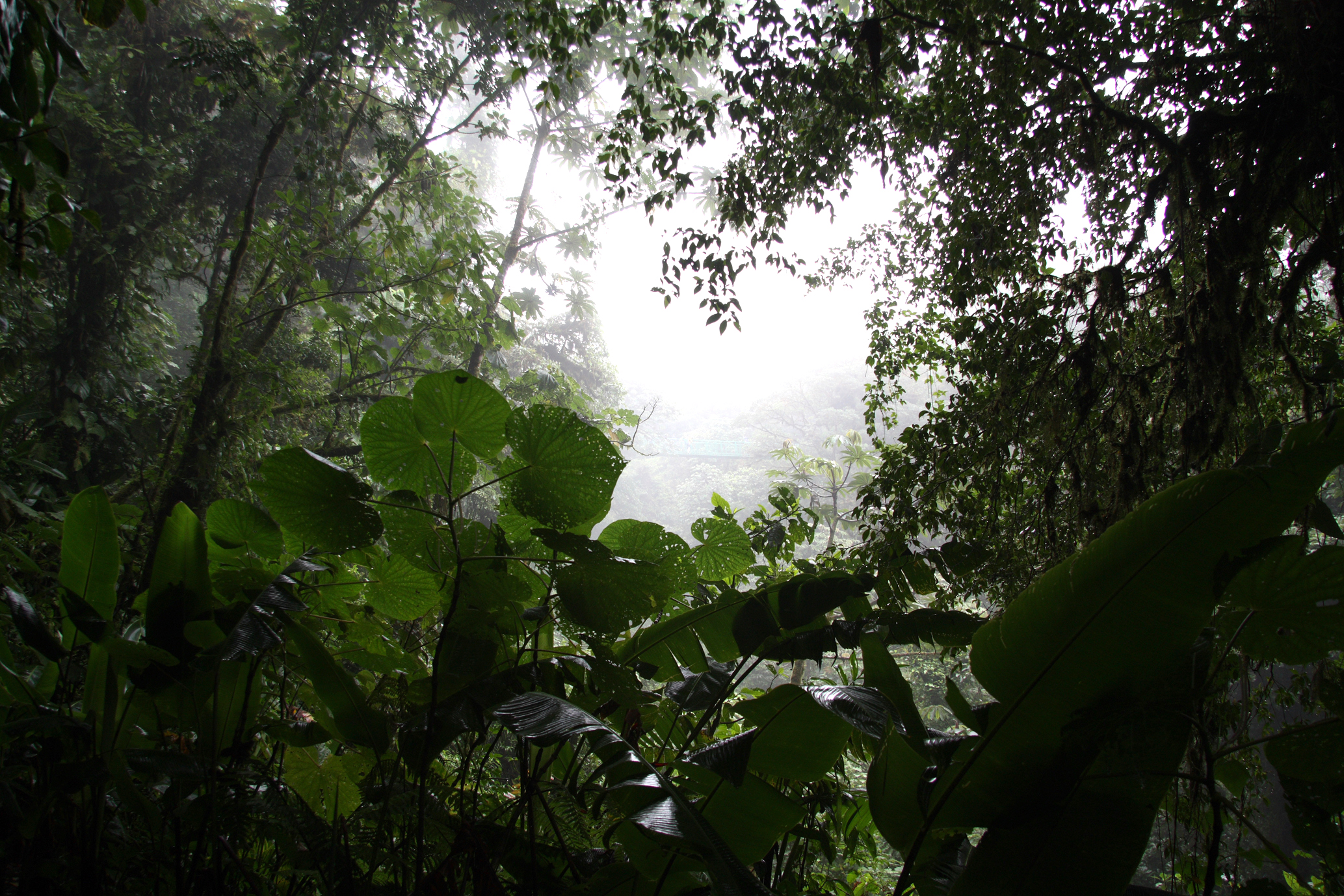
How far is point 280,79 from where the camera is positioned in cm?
393

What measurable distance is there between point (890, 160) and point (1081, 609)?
2496 millimetres

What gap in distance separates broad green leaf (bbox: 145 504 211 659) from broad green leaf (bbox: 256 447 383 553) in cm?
14

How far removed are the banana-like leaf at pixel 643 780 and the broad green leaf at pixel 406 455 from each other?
289mm

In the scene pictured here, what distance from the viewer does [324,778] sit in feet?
2.83

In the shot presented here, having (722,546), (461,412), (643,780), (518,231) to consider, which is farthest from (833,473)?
(643,780)

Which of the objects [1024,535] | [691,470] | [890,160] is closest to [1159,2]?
[890,160]

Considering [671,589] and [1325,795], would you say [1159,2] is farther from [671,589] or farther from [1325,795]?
[671,589]

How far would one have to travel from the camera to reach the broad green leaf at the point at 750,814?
738mm

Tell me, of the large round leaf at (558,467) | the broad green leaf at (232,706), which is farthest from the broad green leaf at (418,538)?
the broad green leaf at (232,706)

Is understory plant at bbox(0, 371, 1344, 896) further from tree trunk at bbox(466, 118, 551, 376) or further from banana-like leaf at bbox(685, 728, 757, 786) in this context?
tree trunk at bbox(466, 118, 551, 376)

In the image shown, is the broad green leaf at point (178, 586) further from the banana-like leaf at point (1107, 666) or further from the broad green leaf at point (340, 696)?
the banana-like leaf at point (1107, 666)

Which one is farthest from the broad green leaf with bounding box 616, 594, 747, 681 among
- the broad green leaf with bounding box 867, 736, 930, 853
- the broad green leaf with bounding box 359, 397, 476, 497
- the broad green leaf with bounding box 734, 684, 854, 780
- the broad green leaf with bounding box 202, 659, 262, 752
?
the broad green leaf with bounding box 202, 659, 262, 752

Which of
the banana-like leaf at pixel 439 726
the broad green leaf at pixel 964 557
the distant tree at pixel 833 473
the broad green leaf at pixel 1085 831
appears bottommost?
the broad green leaf at pixel 1085 831

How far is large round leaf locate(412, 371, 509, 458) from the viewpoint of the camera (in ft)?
2.25
